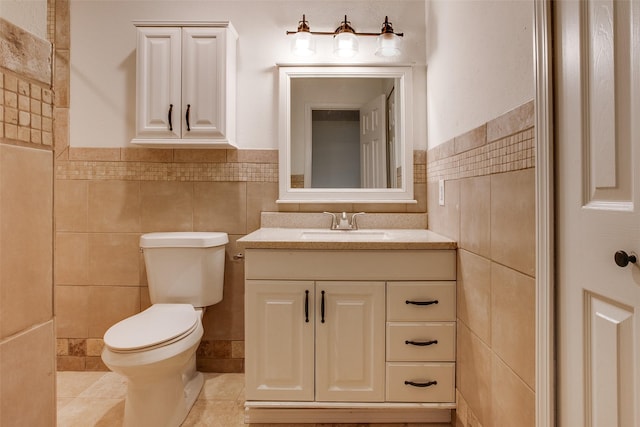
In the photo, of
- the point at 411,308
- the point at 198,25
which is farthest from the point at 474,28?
the point at 198,25

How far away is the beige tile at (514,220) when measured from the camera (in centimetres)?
102

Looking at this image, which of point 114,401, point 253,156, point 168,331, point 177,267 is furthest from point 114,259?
point 253,156

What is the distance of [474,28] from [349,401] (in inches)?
64.1

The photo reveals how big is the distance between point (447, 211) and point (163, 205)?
1583mm

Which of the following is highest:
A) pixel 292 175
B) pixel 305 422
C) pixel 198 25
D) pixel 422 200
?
pixel 198 25

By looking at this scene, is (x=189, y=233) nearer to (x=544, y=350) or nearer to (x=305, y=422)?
(x=305, y=422)

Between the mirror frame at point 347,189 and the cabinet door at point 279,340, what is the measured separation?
70cm

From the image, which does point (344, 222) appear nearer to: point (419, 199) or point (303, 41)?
point (419, 199)

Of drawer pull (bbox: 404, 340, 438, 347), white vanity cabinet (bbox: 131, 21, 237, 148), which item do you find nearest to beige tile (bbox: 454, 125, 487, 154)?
drawer pull (bbox: 404, 340, 438, 347)

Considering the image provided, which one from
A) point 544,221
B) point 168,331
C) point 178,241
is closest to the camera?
point 544,221

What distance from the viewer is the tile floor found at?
168cm

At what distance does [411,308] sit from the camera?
1.55 meters

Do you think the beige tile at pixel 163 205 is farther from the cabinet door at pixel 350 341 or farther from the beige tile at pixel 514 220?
the beige tile at pixel 514 220

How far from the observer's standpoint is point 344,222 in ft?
6.76
